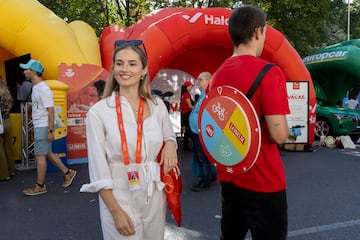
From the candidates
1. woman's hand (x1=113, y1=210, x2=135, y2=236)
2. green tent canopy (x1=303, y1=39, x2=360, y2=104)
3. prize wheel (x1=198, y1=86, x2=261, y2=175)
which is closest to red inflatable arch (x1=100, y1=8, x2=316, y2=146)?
green tent canopy (x1=303, y1=39, x2=360, y2=104)

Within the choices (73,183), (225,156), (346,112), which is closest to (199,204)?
(73,183)

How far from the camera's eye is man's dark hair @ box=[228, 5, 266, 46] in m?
1.96

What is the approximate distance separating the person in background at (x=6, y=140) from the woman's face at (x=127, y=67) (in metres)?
4.66

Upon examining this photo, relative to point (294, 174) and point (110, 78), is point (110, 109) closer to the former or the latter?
point (110, 78)

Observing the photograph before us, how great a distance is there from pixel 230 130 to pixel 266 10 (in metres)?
14.6

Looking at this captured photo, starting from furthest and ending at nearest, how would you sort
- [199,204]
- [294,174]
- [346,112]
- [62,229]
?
[346,112] → [294,174] → [199,204] → [62,229]

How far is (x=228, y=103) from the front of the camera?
1975 millimetres

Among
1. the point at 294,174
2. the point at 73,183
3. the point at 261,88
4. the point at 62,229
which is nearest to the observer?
the point at 261,88

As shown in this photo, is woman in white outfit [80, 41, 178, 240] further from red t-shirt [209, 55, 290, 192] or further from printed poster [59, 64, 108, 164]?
printed poster [59, 64, 108, 164]

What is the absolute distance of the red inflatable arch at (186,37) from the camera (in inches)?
295

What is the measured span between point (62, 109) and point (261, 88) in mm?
5248

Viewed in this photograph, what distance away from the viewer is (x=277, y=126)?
6.08ft

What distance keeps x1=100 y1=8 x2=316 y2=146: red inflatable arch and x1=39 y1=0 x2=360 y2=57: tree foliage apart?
6590 mm

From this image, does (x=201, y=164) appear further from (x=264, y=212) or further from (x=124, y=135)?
(x=124, y=135)
